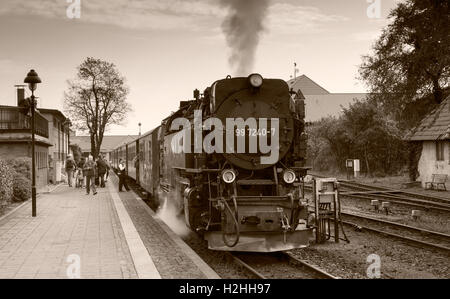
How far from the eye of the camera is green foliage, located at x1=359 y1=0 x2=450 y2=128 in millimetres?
24609

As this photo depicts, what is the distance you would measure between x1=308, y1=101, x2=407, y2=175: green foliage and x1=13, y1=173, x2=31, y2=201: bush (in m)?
20.7

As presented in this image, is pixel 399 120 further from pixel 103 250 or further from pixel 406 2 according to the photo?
pixel 103 250

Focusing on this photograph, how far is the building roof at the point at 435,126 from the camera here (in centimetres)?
2338

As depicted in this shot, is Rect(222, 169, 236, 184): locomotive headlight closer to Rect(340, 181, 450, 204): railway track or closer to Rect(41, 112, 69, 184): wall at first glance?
Rect(340, 181, 450, 204): railway track

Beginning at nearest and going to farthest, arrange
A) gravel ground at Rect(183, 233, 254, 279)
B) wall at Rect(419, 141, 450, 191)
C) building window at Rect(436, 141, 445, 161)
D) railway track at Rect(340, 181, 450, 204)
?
gravel ground at Rect(183, 233, 254, 279)
railway track at Rect(340, 181, 450, 204)
wall at Rect(419, 141, 450, 191)
building window at Rect(436, 141, 445, 161)

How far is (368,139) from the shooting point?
32.4m

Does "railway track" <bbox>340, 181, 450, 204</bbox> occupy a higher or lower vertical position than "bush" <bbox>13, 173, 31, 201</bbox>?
lower

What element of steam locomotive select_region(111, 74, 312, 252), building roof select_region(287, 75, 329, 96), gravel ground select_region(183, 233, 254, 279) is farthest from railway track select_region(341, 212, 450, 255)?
building roof select_region(287, 75, 329, 96)

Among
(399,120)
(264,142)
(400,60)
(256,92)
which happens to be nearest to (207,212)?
(264,142)

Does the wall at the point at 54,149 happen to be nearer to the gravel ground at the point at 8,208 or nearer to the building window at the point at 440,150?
the gravel ground at the point at 8,208

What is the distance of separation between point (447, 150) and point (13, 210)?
60.0 ft

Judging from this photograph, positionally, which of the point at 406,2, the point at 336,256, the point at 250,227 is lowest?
the point at 336,256

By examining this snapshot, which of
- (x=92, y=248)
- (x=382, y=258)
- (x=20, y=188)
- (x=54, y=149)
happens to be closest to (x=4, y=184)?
(x=20, y=188)
